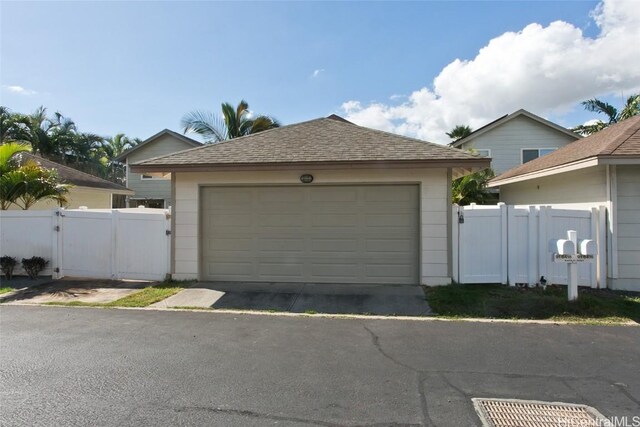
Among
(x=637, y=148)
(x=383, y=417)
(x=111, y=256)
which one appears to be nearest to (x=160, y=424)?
(x=383, y=417)

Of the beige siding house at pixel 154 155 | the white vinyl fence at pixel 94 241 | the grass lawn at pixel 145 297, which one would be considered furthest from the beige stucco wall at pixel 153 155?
the grass lawn at pixel 145 297

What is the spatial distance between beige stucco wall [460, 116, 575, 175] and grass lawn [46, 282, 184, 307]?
57.2 feet

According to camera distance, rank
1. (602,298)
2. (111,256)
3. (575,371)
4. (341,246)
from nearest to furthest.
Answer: (575,371) → (602,298) → (341,246) → (111,256)

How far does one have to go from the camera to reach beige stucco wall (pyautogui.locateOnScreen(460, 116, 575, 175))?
20406 millimetres

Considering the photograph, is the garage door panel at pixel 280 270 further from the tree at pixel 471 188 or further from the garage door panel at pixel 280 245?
the tree at pixel 471 188

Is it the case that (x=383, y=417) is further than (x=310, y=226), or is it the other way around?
(x=310, y=226)

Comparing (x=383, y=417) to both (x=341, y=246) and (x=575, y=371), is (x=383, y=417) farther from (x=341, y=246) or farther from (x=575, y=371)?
(x=341, y=246)

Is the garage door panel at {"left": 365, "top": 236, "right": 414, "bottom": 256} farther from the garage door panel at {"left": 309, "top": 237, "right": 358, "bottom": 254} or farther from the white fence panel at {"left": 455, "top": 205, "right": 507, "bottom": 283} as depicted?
the white fence panel at {"left": 455, "top": 205, "right": 507, "bottom": 283}

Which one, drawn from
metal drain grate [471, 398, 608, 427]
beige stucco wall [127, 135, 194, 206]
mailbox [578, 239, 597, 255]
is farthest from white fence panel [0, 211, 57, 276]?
beige stucco wall [127, 135, 194, 206]

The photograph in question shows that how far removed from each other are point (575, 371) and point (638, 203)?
570cm

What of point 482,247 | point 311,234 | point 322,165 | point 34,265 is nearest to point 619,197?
point 482,247

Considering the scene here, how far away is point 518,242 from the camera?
8352 millimetres

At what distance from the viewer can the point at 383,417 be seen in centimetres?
327

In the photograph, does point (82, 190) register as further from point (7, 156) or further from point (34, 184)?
point (34, 184)
